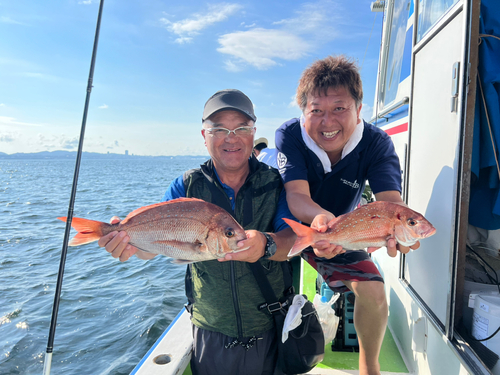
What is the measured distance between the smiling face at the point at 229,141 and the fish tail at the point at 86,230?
95 cm

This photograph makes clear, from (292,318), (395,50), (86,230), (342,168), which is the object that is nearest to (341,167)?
(342,168)

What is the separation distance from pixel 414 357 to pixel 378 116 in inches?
144

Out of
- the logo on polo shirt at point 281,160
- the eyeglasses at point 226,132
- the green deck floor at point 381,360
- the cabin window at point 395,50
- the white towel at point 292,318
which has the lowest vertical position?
the green deck floor at point 381,360

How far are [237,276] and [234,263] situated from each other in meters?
0.11

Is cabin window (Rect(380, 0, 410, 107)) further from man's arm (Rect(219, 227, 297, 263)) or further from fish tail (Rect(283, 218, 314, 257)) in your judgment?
fish tail (Rect(283, 218, 314, 257))

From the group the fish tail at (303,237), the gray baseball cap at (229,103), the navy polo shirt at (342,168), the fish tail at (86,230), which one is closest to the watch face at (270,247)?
the fish tail at (303,237)

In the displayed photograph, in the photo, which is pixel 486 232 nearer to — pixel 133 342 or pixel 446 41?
pixel 446 41

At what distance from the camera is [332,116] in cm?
262

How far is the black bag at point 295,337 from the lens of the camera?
7.89ft

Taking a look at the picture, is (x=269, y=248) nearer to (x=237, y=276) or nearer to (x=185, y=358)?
(x=237, y=276)

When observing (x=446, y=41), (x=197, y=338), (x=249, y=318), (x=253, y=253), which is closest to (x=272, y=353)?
(x=249, y=318)

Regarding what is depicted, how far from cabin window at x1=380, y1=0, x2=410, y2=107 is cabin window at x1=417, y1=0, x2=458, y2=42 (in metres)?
1.96

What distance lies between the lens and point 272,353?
2.58m

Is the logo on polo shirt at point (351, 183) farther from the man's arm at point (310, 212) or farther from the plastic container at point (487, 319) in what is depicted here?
the plastic container at point (487, 319)
